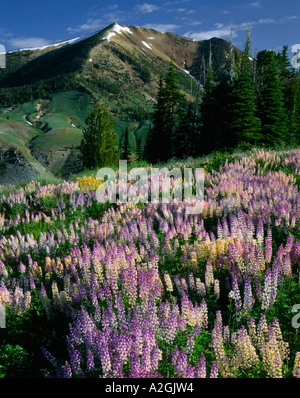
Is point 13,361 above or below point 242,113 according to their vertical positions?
below

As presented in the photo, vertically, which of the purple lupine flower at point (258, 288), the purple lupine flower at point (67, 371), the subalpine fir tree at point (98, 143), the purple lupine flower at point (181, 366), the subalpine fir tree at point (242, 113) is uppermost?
the subalpine fir tree at point (242, 113)

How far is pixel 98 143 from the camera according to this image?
23.9m

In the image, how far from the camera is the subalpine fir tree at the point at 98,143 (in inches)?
941

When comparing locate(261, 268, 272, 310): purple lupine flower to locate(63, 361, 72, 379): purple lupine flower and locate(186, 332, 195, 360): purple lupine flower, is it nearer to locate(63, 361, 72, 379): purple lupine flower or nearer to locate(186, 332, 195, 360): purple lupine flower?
locate(186, 332, 195, 360): purple lupine flower

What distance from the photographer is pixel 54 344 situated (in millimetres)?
3111

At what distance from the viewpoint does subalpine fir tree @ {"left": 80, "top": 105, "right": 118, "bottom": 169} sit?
23.9 m

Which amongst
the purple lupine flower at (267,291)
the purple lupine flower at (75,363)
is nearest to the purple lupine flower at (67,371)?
the purple lupine flower at (75,363)

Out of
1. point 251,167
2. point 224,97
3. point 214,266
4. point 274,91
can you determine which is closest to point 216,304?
point 214,266

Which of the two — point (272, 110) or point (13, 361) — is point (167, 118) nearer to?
point (272, 110)

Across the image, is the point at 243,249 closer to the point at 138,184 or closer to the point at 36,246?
the point at 36,246

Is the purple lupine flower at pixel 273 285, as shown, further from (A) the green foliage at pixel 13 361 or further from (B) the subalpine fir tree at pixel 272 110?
(B) the subalpine fir tree at pixel 272 110

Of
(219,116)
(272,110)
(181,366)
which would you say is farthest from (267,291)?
(272,110)
